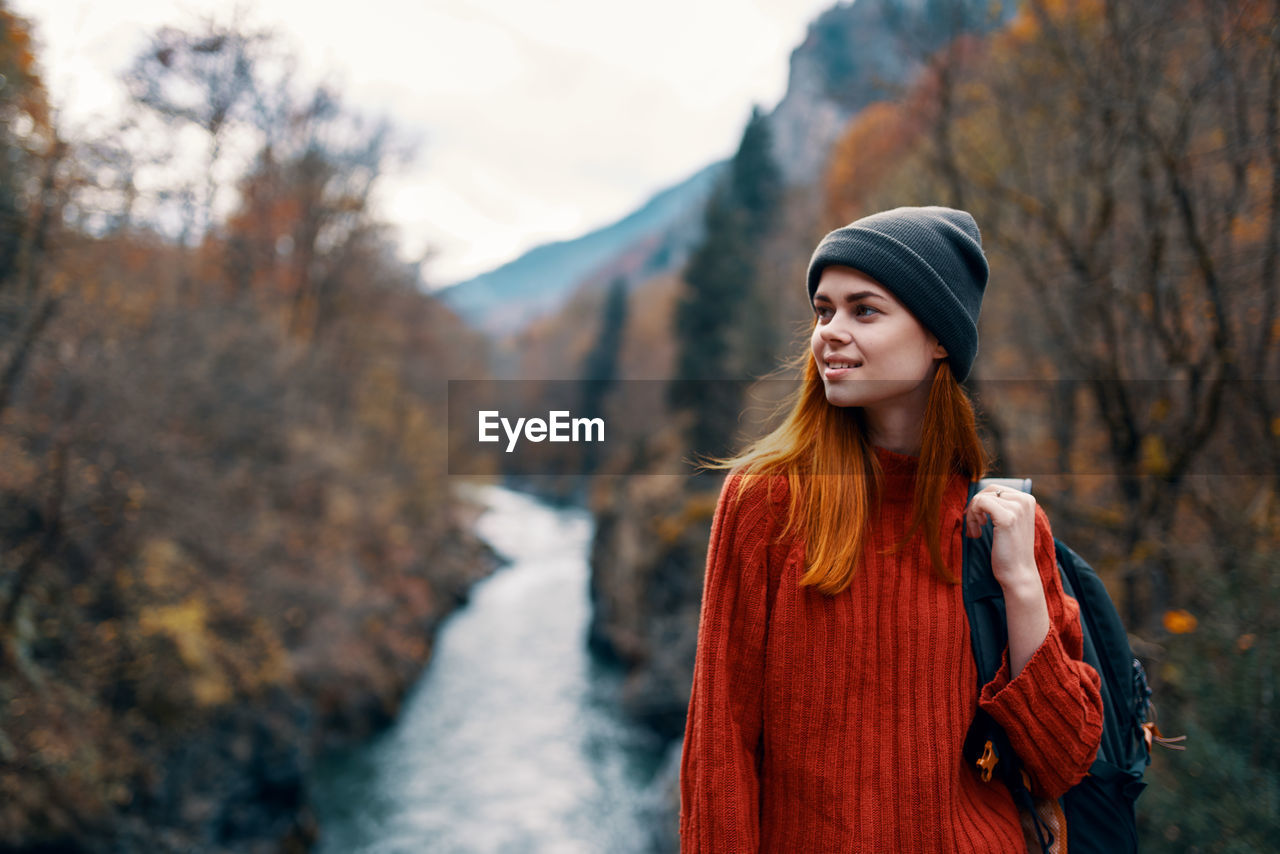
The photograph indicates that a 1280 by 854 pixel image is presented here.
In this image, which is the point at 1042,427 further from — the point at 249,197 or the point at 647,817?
the point at 249,197

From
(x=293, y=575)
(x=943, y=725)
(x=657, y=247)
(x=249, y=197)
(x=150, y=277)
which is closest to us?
(x=943, y=725)

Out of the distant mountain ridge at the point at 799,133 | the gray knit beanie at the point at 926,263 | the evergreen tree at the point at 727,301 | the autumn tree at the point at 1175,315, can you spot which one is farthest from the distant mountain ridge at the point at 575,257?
the gray knit beanie at the point at 926,263

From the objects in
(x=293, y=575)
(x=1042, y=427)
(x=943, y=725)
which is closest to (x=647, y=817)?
(x=293, y=575)

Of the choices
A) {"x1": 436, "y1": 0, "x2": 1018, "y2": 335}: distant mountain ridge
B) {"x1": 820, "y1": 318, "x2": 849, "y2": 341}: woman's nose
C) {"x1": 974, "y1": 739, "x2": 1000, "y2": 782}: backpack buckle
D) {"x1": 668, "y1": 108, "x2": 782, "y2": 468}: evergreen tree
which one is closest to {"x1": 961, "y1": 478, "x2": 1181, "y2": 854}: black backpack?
{"x1": 974, "y1": 739, "x2": 1000, "y2": 782}: backpack buckle

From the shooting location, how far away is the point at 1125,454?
509 centimetres

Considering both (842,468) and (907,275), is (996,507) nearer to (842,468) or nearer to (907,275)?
(842,468)

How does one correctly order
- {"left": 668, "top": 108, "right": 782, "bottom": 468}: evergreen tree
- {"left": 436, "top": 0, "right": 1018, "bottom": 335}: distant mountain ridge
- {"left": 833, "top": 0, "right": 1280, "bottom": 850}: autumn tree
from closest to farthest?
{"left": 833, "top": 0, "right": 1280, "bottom": 850}: autumn tree
{"left": 436, "top": 0, "right": 1018, "bottom": 335}: distant mountain ridge
{"left": 668, "top": 108, "right": 782, "bottom": 468}: evergreen tree

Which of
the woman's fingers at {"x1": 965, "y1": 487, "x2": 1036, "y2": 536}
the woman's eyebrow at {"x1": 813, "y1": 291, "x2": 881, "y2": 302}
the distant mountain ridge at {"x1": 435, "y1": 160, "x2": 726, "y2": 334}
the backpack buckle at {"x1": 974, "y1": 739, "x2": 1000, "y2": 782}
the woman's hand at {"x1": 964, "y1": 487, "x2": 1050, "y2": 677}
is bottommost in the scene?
the backpack buckle at {"x1": 974, "y1": 739, "x2": 1000, "y2": 782}

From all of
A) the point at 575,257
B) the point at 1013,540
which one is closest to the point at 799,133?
the point at 1013,540

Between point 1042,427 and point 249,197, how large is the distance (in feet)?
49.3

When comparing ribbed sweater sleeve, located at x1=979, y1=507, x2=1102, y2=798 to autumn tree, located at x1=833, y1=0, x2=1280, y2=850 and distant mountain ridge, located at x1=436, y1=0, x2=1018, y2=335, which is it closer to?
autumn tree, located at x1=833, y1=0, x2=1280, y2=850

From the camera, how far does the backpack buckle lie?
128cm

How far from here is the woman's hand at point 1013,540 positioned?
4.22 feet

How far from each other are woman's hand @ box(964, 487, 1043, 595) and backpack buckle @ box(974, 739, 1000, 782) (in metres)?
0.26
